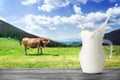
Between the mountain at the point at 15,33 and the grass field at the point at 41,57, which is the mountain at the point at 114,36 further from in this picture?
the mountain at the point at 15,33

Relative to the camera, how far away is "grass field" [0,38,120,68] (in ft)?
11.4

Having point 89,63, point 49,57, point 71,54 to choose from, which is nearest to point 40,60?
point 49,57

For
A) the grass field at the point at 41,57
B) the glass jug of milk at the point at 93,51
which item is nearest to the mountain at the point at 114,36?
the grass field at the point at 41,57

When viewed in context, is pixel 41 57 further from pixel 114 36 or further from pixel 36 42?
pixel 114 36

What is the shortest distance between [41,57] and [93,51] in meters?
1.74

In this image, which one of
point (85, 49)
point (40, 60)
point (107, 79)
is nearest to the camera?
point (107, 79)

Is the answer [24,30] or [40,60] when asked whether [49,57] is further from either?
[24,30]

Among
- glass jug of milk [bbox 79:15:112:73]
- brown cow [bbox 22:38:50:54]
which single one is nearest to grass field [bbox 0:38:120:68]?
brown cow [bbox 22:38:50:54]

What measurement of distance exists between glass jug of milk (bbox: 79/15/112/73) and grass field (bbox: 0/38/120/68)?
158 centimetres

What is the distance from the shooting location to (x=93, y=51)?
1.84 meters

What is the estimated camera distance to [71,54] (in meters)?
3.53

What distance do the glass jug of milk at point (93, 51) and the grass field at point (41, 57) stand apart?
5.18ft

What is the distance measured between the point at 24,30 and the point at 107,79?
6.61 ft

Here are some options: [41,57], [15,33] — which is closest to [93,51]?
[41,57]
